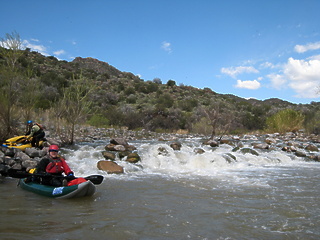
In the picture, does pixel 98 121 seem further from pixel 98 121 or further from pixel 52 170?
pixel 52 170

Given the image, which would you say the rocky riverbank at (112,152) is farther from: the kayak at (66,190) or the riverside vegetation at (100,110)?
the kayak at (66,190)

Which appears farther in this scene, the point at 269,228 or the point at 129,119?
the point at 129,119

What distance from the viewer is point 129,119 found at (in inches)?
850

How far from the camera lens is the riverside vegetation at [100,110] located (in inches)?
400

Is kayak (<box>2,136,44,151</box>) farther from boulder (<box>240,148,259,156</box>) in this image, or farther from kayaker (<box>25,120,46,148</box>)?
boulder (<box>240,148,259,156</box>)

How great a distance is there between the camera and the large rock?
321 inches

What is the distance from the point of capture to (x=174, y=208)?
489 centimetres

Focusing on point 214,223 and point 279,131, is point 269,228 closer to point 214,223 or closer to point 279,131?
point 214,223

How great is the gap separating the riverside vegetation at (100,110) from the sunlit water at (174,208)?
3.72 m

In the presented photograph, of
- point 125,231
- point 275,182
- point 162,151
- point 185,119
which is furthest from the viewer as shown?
point 185,119

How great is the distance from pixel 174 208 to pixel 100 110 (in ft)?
66.7

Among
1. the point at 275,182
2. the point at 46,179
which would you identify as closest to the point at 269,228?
the point at 275,182

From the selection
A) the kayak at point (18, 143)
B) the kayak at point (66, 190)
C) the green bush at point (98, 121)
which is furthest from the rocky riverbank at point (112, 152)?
the green bush at point (98, 121)

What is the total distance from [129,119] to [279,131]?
41.9 feet
